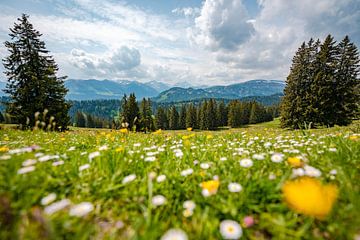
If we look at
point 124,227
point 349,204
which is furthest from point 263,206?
point 124,227

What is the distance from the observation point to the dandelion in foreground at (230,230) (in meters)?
1.45

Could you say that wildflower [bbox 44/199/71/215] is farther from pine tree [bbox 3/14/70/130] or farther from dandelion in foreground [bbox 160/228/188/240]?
pine tree [bbox 3/14/70/130]

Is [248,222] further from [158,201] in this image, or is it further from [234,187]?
[158,201]

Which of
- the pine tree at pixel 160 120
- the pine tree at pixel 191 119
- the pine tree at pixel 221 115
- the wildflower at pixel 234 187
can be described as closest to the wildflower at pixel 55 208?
the wildflower at pixel 234 187

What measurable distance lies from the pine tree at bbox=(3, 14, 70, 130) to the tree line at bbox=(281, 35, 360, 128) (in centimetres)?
3471

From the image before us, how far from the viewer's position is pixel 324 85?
1190 inches

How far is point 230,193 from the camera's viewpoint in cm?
195

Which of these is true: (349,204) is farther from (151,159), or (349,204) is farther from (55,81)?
(55,81)

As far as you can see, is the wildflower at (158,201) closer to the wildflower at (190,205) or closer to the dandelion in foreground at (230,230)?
the wildflower at (190,205)

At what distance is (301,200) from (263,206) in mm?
453

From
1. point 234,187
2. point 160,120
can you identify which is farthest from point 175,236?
point 160,120

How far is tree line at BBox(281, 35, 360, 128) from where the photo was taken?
2989 centimetres

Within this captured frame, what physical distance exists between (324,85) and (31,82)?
4075 centimetres

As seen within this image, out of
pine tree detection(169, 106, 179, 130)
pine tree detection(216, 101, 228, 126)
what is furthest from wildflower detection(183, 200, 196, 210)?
pine tree detection(216, 101, 228, 126)
